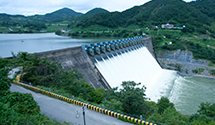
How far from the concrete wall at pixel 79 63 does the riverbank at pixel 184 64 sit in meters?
20.8

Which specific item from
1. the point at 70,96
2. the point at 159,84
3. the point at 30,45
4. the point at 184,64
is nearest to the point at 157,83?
the point at 159,84

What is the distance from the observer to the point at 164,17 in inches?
2813

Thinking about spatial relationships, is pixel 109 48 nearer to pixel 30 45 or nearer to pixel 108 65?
pixel 108 65

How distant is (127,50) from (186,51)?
1792 cm

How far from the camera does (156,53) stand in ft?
127

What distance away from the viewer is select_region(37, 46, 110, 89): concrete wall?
16.9 metres

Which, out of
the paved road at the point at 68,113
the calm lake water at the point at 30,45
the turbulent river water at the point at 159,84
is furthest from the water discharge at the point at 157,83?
the calm lake water at the point at 30,45

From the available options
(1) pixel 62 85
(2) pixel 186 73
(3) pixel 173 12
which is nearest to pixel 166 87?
(2) pixel 186 73

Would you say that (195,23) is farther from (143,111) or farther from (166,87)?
(143,111)

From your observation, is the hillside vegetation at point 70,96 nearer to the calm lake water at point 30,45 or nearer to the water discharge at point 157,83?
the water discharge at point 157,83

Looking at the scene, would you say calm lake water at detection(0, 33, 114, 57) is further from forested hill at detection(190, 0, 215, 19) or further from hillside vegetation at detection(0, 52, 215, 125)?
forested hill at detection(190, 0, 215, 19)

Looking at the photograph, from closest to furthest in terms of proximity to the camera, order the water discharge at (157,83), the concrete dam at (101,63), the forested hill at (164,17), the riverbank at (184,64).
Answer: the concrete dam at (101,63), the water discharge at (157,83), the riverbank at (184,64), the forested hill at (164,17)

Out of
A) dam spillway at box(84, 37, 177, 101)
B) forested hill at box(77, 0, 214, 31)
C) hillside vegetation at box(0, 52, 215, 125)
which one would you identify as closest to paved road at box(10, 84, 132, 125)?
hillside vegetation at box(0, 52, 215, 125)

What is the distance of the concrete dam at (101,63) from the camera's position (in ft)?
56.8
